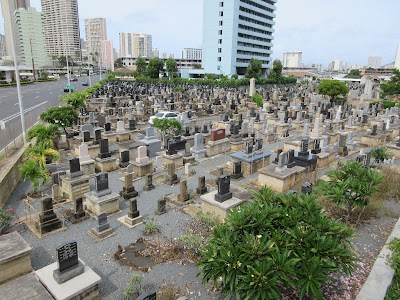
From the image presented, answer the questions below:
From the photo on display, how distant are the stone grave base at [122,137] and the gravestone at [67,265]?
1414cm

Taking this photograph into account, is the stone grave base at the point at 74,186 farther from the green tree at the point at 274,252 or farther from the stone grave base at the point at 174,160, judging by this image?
the green tree at the point at 274,252

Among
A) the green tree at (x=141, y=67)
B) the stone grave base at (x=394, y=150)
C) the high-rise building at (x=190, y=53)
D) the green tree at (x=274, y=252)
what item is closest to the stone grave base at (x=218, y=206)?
the green tree at (x=274, y=252)

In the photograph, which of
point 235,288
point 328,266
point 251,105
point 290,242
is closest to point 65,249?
point 235,288

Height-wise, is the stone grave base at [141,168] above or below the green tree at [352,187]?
below

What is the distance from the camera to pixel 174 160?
1537cm

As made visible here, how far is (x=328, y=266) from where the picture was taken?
524cm

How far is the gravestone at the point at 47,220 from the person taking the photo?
354 inches

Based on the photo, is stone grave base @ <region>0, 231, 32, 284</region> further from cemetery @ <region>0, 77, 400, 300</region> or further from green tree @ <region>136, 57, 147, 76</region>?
green tree @ <region>136, 57, 147, 76</region>

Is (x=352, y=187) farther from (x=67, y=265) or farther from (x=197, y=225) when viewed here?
(x=67, y=265)

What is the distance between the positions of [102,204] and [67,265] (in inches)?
151

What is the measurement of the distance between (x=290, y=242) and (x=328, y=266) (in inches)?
29.3

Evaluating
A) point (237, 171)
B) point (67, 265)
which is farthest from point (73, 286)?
point (237, 171)

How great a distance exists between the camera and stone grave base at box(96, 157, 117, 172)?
14.6 meters

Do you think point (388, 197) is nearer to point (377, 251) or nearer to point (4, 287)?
point (377, 251)
